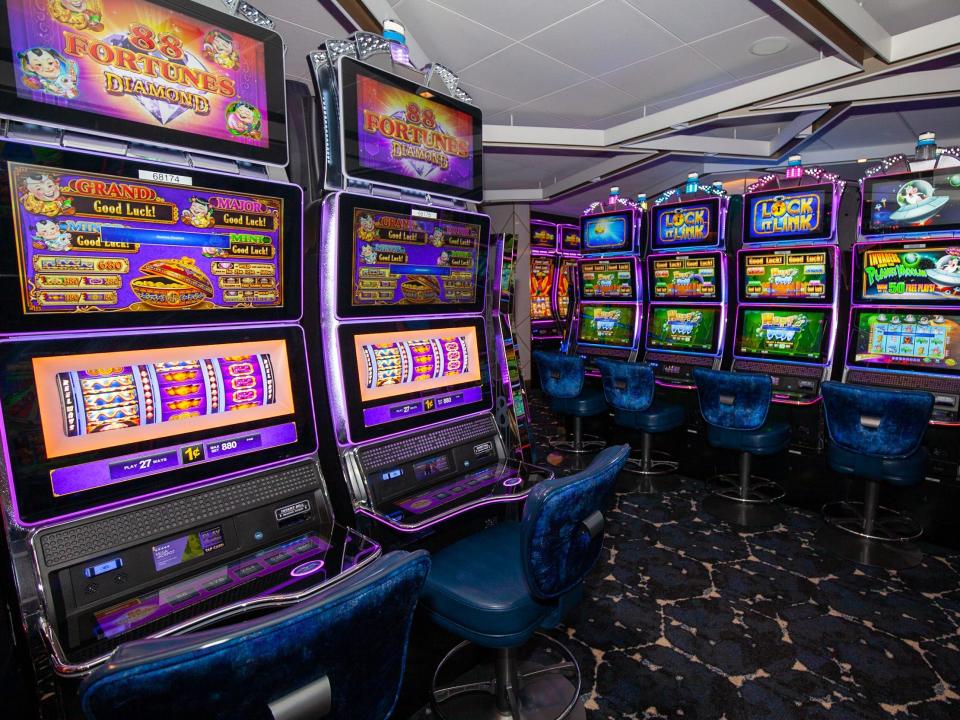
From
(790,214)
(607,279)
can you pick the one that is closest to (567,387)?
(607,279)

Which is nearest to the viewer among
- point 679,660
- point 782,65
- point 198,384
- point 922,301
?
point 198,384

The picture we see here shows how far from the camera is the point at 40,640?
1209 millimetres

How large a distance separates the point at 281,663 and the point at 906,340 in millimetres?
4166

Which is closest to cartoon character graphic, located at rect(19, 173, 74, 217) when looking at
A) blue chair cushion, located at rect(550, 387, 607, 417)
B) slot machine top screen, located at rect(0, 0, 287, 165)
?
slot machine top screen, located at rect(0, 0, 287, 165)

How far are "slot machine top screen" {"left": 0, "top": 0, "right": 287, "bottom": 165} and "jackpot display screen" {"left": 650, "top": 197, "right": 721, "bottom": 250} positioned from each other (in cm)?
383

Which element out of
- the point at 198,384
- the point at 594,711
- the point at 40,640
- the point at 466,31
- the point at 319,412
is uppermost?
the point at 466,31

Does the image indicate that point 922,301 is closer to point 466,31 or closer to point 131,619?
point 466,31

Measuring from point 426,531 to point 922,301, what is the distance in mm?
3537

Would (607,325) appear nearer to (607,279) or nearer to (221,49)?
(607,279)

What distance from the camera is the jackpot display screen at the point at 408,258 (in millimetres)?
2023

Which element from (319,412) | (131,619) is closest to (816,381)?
(319,412)

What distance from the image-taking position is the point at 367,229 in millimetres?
2047

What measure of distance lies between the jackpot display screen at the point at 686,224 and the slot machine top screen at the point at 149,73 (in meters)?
3.83

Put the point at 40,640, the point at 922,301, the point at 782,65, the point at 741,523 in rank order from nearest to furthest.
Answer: the point at 40,640
the point at 922,301
the point at 741,523
the point at 782,65
